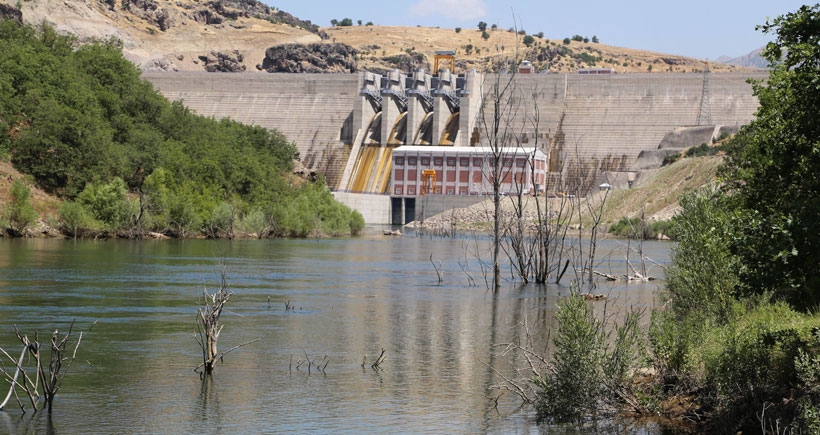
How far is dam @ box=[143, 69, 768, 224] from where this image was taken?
115 metres

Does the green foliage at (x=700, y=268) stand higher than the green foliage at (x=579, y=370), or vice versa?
the green foliage at (x=700, y=268)

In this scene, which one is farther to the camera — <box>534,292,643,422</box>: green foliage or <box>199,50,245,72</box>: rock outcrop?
<box>199,50,245,72</box>: rock outcrop

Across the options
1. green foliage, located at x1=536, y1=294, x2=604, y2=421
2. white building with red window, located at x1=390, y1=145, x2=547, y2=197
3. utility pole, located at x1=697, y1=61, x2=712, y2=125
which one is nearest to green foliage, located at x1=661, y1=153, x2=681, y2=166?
utility pole, located at x1=697, y1=61, x2=712, y2=125

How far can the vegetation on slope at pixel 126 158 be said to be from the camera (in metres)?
73.8

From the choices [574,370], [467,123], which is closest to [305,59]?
[467,123]

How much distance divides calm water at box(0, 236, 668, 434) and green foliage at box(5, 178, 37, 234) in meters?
11.8

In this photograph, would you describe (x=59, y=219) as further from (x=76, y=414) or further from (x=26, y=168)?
(x=76, y=414)

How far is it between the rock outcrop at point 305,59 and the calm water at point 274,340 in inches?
4954

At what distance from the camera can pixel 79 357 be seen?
2456 centimetres

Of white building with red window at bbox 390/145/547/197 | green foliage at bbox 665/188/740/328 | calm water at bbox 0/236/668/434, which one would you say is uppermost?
white building with red window at bbox 390/145/547/197

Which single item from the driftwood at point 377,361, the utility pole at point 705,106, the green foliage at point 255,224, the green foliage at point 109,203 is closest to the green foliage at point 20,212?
the green foliage at point 109,203

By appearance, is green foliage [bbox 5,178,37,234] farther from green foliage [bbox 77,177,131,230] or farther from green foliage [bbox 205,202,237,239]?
green foliage [bbox 205,202,237,239]

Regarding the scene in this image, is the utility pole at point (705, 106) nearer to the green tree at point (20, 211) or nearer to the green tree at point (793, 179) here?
the green tree at point (20, 211)

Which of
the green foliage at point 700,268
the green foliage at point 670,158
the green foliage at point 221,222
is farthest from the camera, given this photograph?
the green foliage at point 670,158
